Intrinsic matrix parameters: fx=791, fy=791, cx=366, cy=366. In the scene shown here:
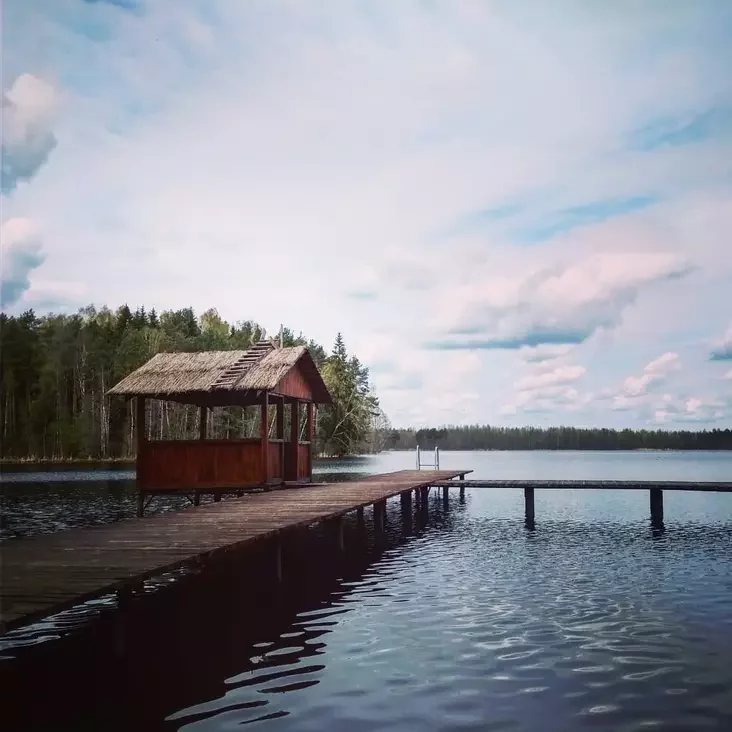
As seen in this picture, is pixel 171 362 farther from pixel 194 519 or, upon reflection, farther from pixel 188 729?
pixel 188 729

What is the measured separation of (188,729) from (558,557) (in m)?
12.2

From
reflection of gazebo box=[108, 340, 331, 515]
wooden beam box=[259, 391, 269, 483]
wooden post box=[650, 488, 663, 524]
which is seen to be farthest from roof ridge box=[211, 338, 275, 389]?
wooden post box=[650, 488, 663, 524]

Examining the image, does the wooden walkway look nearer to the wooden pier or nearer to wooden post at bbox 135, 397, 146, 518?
wooden post at bbox 135, 397, 146, 518

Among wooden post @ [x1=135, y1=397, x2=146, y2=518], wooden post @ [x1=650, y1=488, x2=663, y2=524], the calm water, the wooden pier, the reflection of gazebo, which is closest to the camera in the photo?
the calm water

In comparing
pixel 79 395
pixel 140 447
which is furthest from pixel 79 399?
pixel 140 447

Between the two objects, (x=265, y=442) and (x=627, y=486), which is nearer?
(x=265, y=442)

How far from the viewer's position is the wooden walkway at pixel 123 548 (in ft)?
26.0

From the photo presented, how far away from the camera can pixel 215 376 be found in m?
23.6

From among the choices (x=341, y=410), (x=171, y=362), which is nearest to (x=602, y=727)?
(x=171, y=362)

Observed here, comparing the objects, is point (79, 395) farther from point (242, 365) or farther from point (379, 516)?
point (379, 516)

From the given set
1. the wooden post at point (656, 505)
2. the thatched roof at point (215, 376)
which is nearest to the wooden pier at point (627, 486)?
the wooden post at point (656, 505)

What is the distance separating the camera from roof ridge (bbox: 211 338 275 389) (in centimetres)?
2289

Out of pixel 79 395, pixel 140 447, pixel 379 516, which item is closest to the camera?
pixel 379 516

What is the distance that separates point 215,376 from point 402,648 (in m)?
15.0
